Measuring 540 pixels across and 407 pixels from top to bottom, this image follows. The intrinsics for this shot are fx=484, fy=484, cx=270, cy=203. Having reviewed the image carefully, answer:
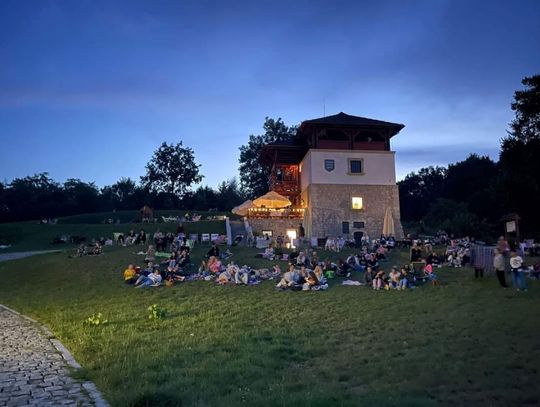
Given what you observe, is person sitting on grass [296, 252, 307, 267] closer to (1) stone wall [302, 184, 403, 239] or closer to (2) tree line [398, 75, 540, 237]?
(2) tree line [398, 75, 540, 237]

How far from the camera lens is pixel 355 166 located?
135 feet

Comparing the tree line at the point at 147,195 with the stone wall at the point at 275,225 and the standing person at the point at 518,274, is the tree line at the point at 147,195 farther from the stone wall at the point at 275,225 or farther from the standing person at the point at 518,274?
the standing person at the point at 518,274

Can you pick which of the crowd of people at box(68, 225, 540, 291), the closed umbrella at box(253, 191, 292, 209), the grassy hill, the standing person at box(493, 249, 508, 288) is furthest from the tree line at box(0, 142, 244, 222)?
the standing person at box(493, 249, 508, 288)

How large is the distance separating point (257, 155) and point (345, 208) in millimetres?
26557

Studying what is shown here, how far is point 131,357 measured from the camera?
899 cm

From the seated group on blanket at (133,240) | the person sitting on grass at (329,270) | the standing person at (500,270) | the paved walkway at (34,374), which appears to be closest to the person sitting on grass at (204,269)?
the person sitting on grass at (329,270)

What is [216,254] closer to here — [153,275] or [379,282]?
[153,275]

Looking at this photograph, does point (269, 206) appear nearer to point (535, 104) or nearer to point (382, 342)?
point (535, 104)

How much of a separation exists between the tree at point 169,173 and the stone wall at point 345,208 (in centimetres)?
3860

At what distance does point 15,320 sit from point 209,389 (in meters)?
9.18

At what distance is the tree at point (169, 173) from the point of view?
249 ft

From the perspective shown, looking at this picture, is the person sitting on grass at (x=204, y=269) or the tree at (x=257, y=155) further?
the tree at (x=257, y=155)

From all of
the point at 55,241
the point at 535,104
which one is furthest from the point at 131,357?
the point at 55,241

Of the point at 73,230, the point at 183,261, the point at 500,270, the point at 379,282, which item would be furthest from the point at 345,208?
the point at 73,230
